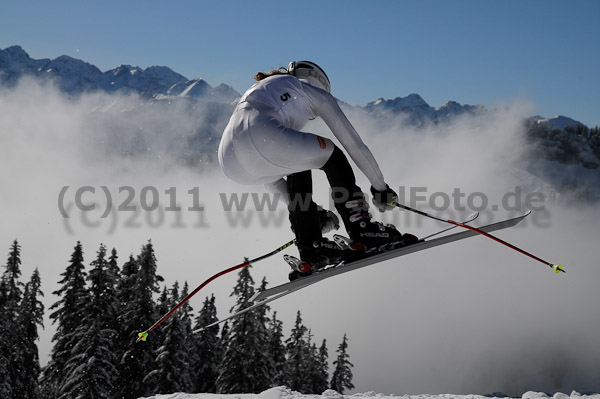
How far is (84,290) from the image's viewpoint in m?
26.3

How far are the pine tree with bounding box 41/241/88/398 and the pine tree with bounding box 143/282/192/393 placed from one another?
14.2 feet

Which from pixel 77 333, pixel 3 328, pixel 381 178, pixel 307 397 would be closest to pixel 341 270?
pixel 381 178

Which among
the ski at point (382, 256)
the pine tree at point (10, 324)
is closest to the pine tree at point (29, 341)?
the pine tree at point (10, 324)

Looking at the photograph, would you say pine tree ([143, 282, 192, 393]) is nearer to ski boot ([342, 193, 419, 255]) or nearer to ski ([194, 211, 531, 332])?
ski ([194, 211, 531, 332])

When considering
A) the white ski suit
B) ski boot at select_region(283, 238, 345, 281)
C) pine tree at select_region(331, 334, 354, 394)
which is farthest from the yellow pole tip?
pine tree at select_region(331, 334, 354, 394)

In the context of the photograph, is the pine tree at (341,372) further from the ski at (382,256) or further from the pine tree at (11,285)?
the ski at (382,256)

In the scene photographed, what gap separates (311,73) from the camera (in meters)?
4.84

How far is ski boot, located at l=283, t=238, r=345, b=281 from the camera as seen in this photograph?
16.4ft

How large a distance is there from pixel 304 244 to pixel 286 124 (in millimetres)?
1244

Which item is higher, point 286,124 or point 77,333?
point 286,124

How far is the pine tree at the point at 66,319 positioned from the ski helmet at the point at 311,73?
23909 millimetres

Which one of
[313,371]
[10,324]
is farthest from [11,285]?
[313,371]

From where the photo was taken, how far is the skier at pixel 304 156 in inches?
175

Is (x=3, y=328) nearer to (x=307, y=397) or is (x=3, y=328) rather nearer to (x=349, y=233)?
(x=307, y=397)
